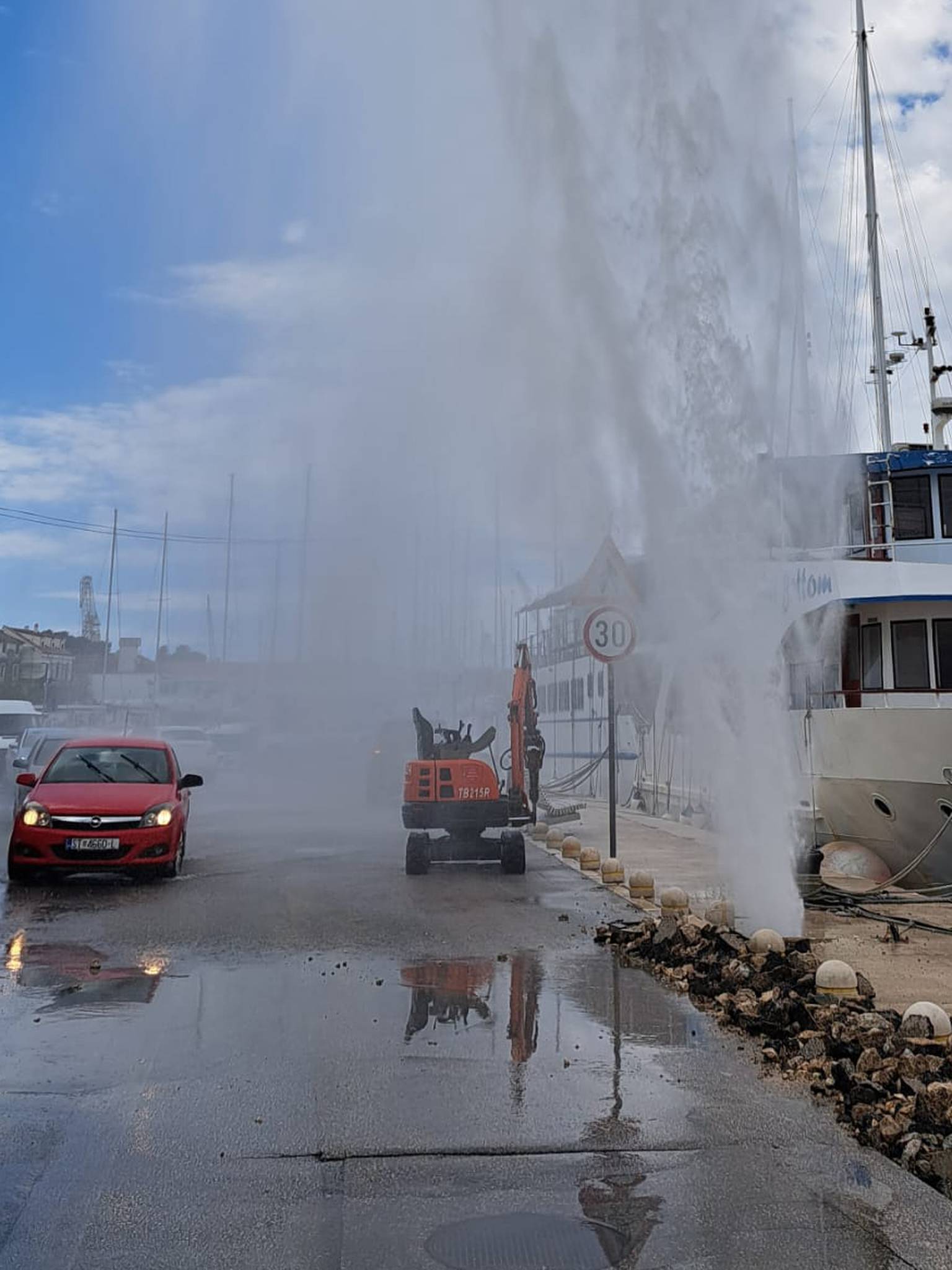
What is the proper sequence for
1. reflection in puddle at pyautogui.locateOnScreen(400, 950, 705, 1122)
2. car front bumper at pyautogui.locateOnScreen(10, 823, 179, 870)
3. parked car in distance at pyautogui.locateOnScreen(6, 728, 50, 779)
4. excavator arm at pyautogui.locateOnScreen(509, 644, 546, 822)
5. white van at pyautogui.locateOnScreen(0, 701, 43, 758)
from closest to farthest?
reflection in puddle at pyautogui.locateOnScreen(400, 950, 705, 1122)
car front bumper at pyautogui.locateOnScreen(10, 823, 179, 870)
excavator arm at pyautogui.locateOnScreen(509, 644, 546, 822)
parked car in distance at pyautogui.locateOnScreen(6, 728, 50, 779)
white van at pyautogui.locateOnScreen(0, 701, 43, 758)

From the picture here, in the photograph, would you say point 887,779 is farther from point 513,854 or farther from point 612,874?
point 513,854

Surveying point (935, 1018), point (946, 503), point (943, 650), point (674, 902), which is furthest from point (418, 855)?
point (946, 503)

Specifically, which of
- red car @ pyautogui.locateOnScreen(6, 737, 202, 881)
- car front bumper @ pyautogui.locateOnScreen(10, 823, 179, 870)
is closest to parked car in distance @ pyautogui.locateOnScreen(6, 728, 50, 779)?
red car @ pyautogui.locateOnScreen(6, 737, 202, 881)

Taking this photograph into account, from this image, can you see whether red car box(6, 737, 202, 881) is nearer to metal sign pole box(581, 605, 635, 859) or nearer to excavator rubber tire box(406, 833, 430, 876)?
excavator rubber tire box(406, 833, 430, 876)

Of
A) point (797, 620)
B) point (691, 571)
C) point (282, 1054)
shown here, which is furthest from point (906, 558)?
point (282, 1054)

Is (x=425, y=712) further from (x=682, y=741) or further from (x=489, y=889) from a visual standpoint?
(x=489, y=889)

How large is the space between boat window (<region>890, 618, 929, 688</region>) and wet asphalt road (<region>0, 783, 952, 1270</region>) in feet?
29.6

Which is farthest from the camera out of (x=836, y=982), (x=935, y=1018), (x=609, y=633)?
(x=609, y=633)

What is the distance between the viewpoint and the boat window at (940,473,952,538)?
61.9ft

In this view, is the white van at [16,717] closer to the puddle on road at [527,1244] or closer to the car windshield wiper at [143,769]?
the car windshield wiper at [143,769]

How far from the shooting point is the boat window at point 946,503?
61.9ft

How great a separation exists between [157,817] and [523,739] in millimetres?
5802

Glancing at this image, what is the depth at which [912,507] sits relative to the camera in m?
19.0

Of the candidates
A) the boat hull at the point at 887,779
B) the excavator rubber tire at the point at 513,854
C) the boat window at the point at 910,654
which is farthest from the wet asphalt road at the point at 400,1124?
the boat window at the point at 910,654
